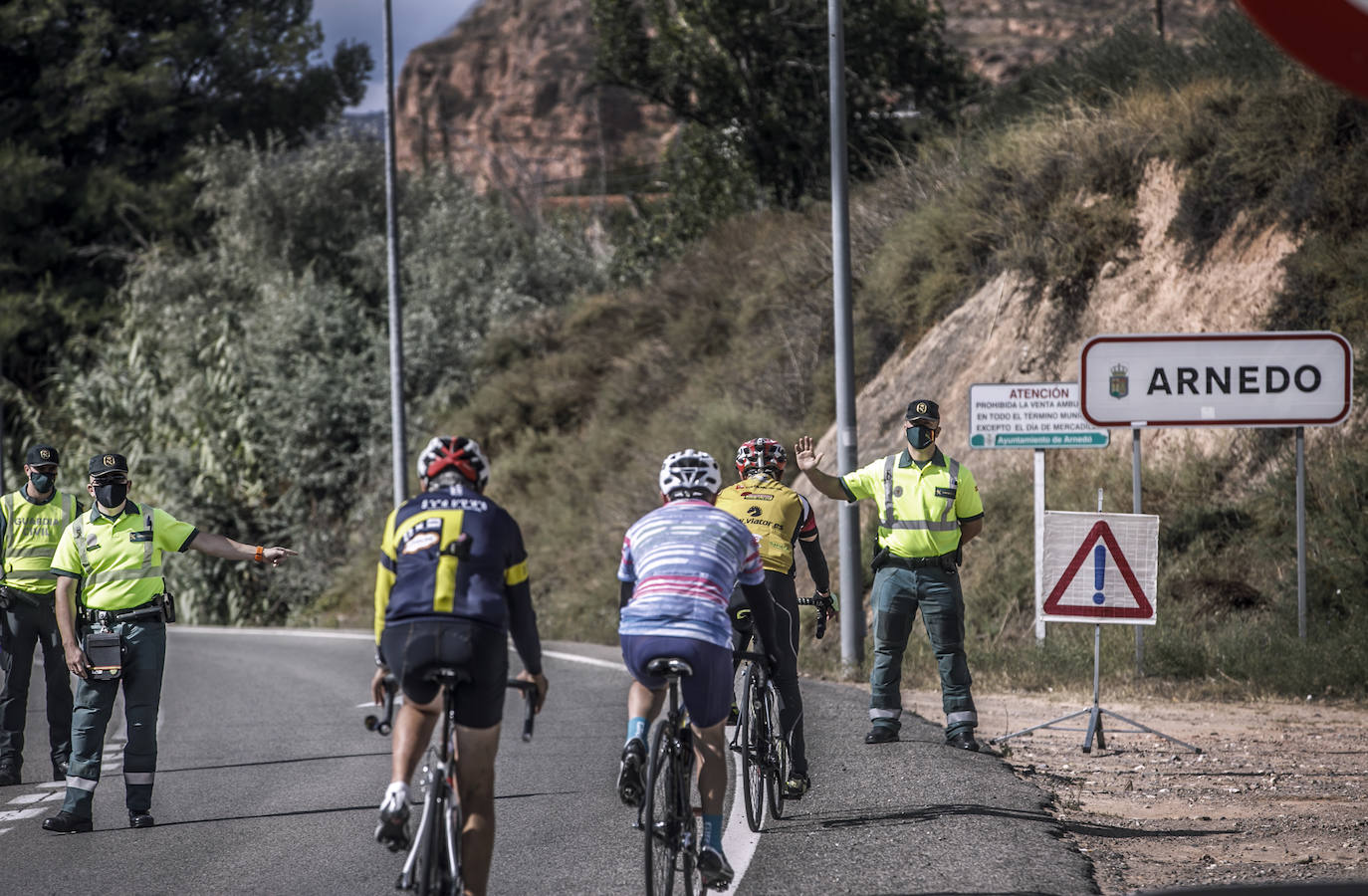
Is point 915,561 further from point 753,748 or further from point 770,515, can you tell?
point 753,748

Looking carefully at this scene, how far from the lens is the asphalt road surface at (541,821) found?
260 inches

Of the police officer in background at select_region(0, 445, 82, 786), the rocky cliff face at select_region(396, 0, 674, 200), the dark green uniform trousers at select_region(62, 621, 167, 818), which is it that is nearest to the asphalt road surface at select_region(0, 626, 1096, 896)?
the dark green uniform trousers at select_region(62, 621, 167, 818)

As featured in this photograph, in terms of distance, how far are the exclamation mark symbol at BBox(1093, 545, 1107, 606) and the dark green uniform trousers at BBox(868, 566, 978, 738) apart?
105 centimetres

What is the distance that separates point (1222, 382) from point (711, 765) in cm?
840

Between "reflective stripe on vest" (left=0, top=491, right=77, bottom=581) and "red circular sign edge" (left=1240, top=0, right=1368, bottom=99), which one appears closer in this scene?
"red circular sign edge" (left=1240, top=0, right=1368, bottom=99)

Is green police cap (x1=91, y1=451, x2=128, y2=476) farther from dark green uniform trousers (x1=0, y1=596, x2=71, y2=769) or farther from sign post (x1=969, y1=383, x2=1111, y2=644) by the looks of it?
sign post (x1=969, y1=383, x2=1111, y2=644)

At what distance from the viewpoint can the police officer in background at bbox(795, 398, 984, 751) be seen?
9.56 metres

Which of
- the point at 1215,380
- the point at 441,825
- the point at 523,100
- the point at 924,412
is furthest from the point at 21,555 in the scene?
the point at 523,100

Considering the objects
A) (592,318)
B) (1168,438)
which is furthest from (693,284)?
(1168,438)

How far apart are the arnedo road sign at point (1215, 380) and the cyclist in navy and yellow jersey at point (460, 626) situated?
844cm

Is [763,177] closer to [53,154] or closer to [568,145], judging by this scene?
[53,154]

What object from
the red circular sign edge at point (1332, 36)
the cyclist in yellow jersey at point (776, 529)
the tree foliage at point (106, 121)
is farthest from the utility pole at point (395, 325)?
the red circular sign edge at point (1332, 36)

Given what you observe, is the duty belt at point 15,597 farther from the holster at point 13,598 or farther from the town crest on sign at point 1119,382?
the town crest on sign at point 1119,382

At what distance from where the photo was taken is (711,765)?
6.13m
